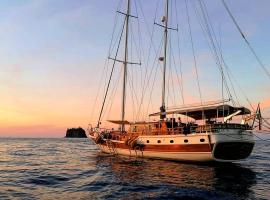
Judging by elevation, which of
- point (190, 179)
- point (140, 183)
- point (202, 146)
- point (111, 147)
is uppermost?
point (111, 147)

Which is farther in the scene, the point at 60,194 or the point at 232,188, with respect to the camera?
the point at 232,188

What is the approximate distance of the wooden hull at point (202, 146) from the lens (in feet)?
108

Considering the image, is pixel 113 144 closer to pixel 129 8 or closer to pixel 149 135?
pixel 149 135

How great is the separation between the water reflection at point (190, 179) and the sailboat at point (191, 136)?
4.36 ft

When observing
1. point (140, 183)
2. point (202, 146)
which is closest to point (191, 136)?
point (202, 146)

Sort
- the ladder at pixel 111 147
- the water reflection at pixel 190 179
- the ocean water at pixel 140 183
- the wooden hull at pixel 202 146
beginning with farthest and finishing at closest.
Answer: the ladder at pixel 111 147
the wooden hull at pixel 202 146
the water reflection at pixel 190 179
the ocean water at pixel 140 183

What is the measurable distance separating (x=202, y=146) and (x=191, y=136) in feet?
4.79

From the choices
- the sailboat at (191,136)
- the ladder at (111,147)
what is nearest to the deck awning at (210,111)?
the sailboat at (191,136)

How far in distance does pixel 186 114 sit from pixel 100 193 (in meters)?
20.1

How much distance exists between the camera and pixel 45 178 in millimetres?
A: 26734

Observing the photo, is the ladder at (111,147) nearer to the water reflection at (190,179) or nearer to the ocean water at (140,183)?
the water reflection at (190,179)

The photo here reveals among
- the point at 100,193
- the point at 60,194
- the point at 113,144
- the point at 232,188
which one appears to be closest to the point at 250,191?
the point at 232,188

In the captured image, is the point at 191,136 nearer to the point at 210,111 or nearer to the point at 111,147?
the point at 210,111

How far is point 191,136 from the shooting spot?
113 ft
